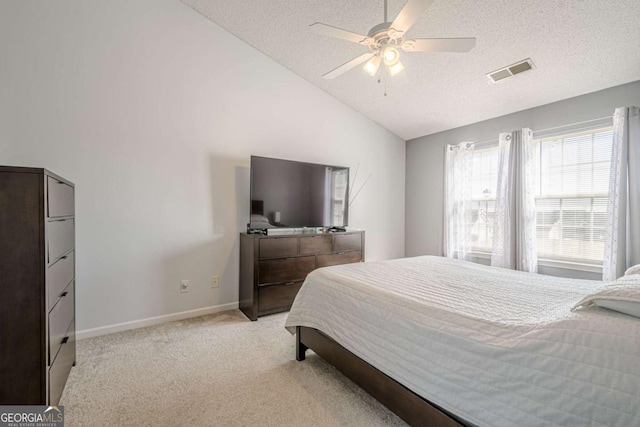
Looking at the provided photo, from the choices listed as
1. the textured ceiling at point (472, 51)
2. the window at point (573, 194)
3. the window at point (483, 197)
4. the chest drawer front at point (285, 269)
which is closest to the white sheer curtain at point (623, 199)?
the window at point (573, 194)

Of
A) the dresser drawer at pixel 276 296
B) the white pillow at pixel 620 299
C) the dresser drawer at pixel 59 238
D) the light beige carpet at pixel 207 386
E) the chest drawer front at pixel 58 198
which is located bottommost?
the light beige carpet at pixel 207 386

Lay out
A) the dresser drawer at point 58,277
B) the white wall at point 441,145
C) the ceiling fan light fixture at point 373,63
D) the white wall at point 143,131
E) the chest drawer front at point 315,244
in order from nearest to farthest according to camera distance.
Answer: the dresser drawer at point 58,277, the ceiling fan light fixture at point 373,63, the white wall at point 143,131, the white wall at point 441,145, the chest drawer front at point 315,244

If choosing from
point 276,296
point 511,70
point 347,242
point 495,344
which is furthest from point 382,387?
point 511,70

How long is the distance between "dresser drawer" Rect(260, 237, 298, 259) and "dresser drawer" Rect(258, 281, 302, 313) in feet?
1.15

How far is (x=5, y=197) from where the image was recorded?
1.21m

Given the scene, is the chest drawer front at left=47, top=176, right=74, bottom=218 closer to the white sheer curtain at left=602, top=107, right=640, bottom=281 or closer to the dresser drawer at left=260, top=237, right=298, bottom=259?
the dresser drawer at left=260, top=237, right=298, bottom=259

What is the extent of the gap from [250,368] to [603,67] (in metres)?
4.04

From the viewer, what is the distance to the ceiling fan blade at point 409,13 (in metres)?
1.50

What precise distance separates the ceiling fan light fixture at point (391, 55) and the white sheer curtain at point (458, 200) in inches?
101

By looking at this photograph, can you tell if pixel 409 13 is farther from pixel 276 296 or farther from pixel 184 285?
pixel 184 285

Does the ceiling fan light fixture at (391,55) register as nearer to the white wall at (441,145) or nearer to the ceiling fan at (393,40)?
the ceiling fan at (393,40)

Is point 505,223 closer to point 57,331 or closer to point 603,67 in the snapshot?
point 603,67

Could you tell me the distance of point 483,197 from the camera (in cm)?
394

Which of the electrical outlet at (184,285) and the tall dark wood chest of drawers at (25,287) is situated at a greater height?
the tall dark wood chest of drawers at (25,287)
